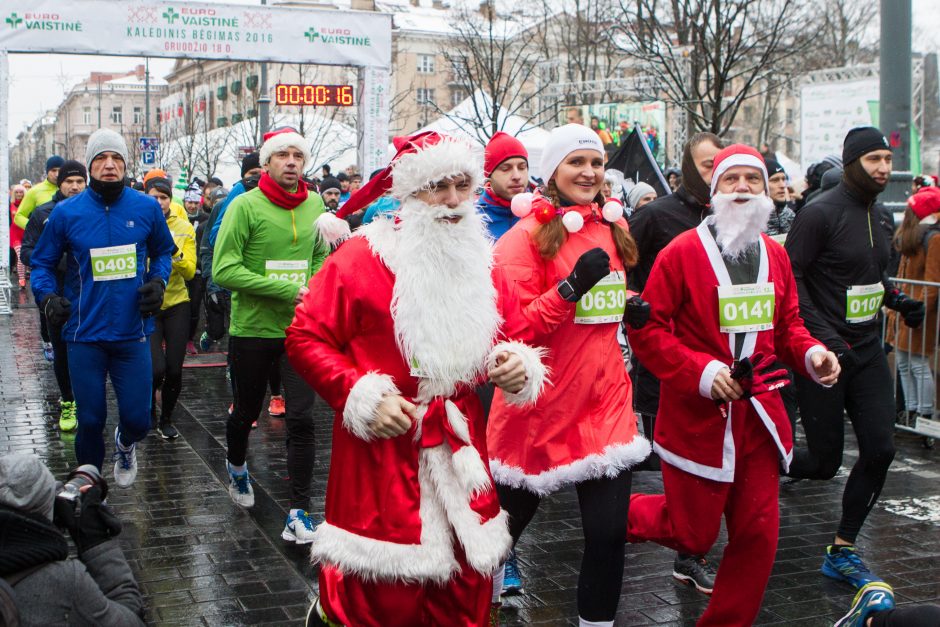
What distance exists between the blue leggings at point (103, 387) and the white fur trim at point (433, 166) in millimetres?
3231

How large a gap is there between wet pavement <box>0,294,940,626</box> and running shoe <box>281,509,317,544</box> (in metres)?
0.05

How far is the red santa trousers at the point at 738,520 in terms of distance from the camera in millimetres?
4391

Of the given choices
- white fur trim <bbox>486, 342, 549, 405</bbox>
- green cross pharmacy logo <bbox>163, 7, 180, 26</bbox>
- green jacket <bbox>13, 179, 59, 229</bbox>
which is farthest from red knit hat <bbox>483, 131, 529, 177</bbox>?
green cross pharmacy logo <bbox>163, 7, 180, 26</bbox>

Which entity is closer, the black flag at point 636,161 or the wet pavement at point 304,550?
the wet pavement at point 304,550

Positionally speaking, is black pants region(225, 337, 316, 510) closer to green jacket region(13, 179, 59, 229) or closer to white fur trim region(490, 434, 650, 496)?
white fur trim region(490, 434, 650, 496)

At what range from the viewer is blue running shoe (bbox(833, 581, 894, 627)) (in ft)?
13.3

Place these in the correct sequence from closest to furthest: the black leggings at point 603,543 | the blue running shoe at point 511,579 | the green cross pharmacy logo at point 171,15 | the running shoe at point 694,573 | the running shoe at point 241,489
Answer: the black leggings at point 603,543
the blue running shoe at point 511,579
the running shoe at point 694,573
the running shoe at point 241,489
the green cross pharmacy logo at point 171,15

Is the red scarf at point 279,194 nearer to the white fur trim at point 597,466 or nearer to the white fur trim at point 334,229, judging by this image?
the white fur trim at point 334,229

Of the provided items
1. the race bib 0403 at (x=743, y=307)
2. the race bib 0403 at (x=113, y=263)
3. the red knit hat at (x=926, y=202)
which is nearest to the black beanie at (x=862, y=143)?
the race bib 0403 at (x=743, y=307)

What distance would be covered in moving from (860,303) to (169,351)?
17.5ft

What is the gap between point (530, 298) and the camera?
4.38 meters

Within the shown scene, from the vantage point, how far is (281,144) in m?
6.31

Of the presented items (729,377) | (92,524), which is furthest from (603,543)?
(92,524)

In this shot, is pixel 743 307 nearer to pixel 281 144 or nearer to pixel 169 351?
pixel 281 144
